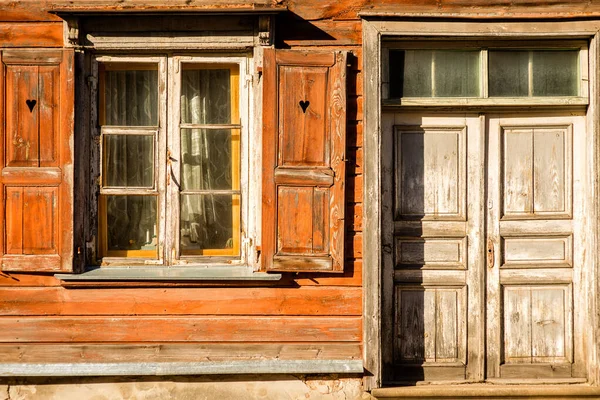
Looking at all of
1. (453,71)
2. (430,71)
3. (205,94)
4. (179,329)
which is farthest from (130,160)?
(453,71)

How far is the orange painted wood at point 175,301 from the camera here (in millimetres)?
4750

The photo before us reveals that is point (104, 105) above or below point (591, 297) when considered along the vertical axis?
above

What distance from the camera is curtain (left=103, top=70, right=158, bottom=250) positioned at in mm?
4891

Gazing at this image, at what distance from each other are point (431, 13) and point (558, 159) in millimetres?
1360

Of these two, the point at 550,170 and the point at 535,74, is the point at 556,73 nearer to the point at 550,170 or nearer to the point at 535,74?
the point at 535,74

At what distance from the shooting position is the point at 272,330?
478 cm

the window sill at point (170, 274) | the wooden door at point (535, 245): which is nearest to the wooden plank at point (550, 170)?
the wooden door at point (535, 245)

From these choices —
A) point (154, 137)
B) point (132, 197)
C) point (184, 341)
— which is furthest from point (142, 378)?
point (154, 137)

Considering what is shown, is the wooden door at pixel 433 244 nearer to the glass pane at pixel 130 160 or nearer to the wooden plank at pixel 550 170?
the wooden plank at pixel 550 170

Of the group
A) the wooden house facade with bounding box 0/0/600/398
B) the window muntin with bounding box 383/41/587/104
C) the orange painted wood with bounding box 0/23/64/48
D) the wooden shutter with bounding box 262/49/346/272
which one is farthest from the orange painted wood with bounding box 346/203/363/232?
the orange painted wood with bounding box 0/23/64/48

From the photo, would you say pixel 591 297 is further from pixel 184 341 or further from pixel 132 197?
pixel 132 197

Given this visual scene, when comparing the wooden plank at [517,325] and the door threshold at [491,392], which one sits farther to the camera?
the wooden plank at [517,325]

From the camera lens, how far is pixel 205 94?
193 inches

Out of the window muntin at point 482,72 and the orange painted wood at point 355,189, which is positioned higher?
the window muntin at point 482,72
